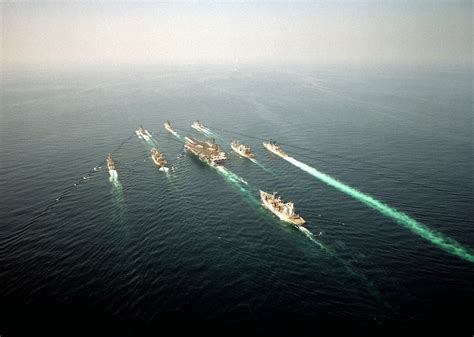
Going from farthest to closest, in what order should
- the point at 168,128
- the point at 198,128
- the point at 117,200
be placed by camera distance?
the point at 198,128
the point at 168,128
the point at 117,200

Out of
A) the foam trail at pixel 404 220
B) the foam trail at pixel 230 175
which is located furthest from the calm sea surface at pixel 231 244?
the foam trail at pixel 404 220

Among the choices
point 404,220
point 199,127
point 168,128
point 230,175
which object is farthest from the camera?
point 199,127

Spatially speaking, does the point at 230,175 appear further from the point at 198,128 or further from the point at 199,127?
the point at 199,127

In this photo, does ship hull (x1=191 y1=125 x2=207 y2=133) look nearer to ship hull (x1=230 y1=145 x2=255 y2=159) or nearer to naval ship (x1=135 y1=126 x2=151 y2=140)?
naval ship (x1=135 y1=126 x2=151 y2=140)

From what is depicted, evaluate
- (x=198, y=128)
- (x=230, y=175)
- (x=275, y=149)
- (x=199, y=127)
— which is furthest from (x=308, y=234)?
(x=199, y=127)

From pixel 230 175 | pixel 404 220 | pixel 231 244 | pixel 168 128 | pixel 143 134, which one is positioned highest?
pixel 168 128

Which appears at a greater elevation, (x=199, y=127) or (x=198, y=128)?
(x=199, y=127)

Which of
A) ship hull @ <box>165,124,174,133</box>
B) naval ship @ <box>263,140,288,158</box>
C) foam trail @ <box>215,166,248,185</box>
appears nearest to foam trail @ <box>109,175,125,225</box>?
foam trail @ <box>215,166,248,185</box>
